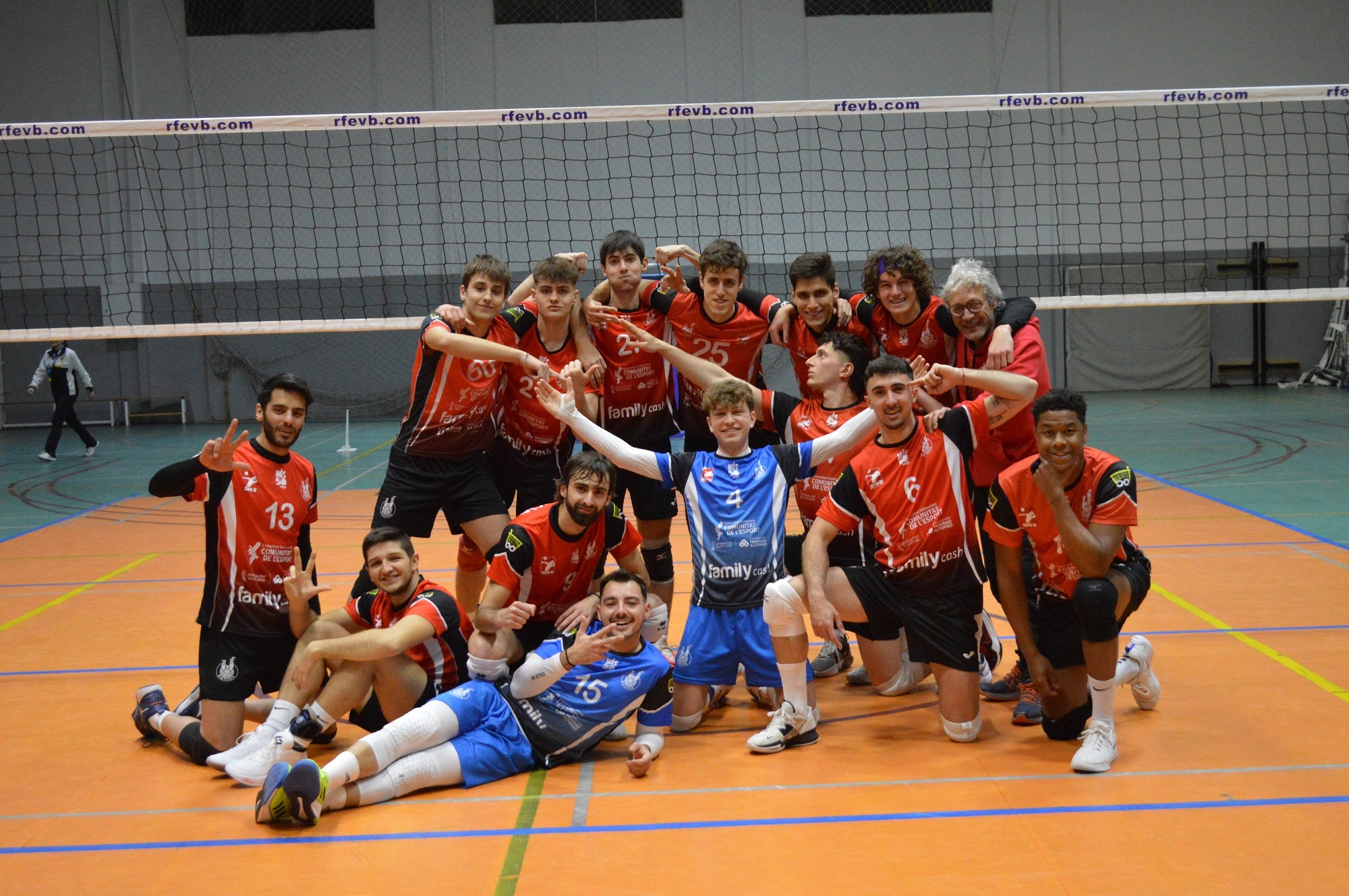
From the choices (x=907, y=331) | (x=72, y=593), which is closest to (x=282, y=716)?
(x=907, y=331)

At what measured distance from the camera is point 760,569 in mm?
4551

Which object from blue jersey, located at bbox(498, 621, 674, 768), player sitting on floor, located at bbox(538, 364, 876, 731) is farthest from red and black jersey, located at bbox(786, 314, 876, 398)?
blue jersey, located at bbox(498, 621, 674, 768)

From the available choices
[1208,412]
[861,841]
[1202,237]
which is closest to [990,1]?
[1202,237]

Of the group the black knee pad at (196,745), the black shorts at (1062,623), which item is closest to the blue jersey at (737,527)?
the black shorts at (1062,623)

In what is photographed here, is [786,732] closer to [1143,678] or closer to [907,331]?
[1143,678]

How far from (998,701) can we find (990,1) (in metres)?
16.6

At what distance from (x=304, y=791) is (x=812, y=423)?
2.68m

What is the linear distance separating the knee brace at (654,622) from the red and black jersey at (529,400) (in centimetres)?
115

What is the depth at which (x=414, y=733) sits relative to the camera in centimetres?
387

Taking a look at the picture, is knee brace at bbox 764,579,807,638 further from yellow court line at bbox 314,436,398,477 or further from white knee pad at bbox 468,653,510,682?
yellow court line at bbox 314,436,398,477

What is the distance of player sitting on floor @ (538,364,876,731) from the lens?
455 centimetres

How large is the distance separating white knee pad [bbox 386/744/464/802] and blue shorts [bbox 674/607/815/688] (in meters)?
1.07

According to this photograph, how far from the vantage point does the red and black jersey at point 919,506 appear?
444 centimetres

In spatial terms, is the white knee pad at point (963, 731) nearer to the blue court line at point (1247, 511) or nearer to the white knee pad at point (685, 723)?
the white knee pad at point (685, 723)
